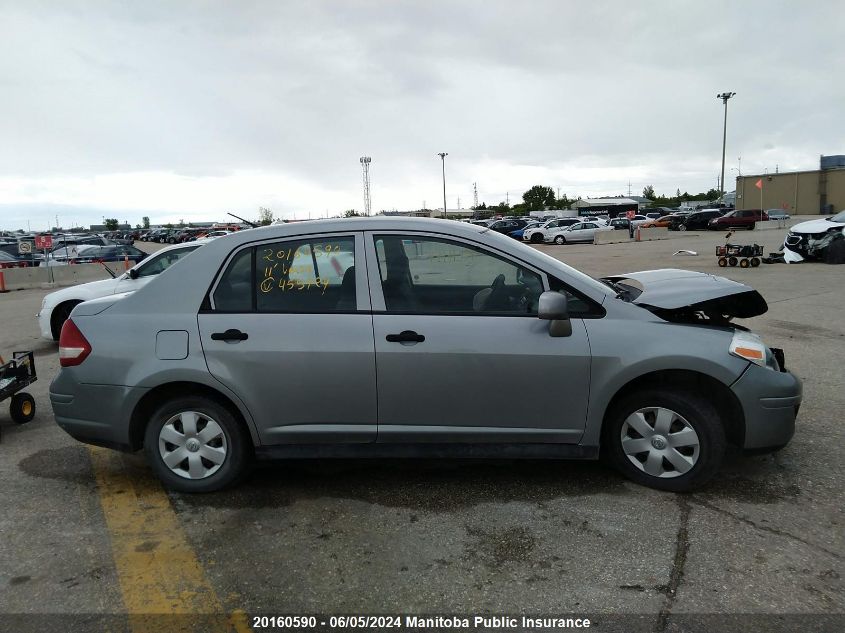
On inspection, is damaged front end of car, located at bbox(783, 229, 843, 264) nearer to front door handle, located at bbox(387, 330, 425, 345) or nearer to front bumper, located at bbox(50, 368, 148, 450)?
front door handle, located at bbox(387, 330, 425, 345)

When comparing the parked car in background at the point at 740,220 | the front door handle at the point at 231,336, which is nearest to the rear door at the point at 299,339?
the front door handle at the point at 231,336

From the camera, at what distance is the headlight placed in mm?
3684

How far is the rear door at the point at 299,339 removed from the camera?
146 inches

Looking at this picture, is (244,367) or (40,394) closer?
(244,367)

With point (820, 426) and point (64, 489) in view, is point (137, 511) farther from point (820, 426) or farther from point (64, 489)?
point (820, 426)

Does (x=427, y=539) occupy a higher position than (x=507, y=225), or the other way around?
(x=507, y=225)

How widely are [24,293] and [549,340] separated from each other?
63.3ft

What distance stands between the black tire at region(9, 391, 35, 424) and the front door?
360cm

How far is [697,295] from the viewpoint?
387 cm

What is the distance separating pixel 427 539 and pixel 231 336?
1611mm

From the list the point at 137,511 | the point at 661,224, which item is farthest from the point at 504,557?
the point at 661,224

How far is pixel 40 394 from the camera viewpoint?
659cm

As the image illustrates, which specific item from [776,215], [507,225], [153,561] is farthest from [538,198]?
[153,561]

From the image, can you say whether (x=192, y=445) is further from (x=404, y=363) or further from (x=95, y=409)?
(x=404, y=363)
